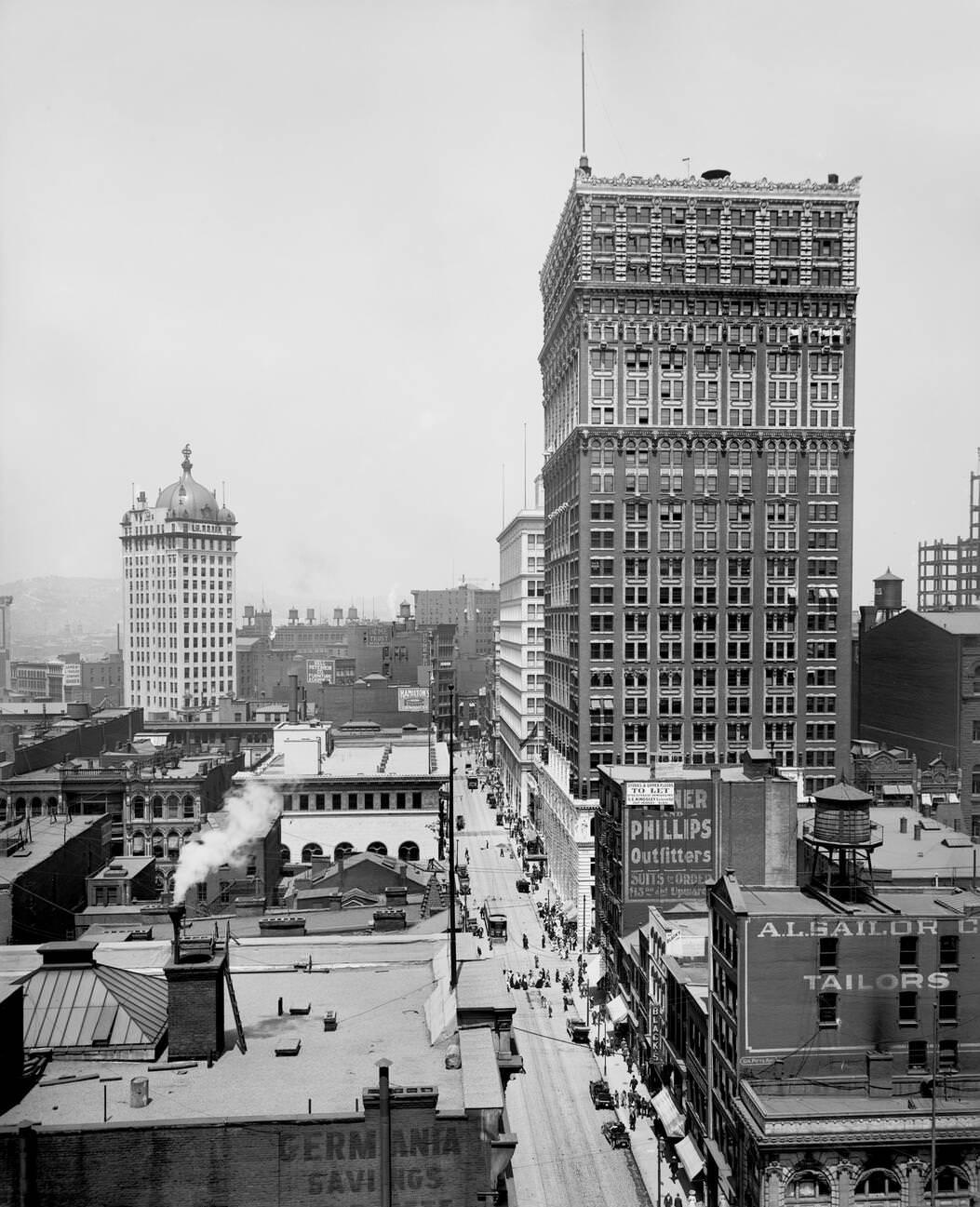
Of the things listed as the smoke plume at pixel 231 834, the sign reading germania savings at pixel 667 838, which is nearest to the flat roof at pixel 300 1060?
the smoke plume at pixel 231 834

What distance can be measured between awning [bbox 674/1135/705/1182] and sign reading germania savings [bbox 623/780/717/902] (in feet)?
64.1

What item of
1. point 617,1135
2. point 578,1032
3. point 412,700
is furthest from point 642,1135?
point 412,700

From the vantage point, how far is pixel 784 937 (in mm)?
40500

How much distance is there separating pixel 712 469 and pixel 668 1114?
178ft

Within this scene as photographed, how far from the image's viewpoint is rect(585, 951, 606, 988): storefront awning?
6800 centimetres

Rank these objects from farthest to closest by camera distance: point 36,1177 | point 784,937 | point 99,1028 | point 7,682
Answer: point 7,682 → point 784,937 → point 99,1028 → point 36,1177

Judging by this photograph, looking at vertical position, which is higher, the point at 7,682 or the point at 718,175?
the point at 718,175

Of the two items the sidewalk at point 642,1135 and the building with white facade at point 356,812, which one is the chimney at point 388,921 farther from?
the building with white facade at point 356,812

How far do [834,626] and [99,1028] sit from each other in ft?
237

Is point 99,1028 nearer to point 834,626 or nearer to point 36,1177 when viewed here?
point 36,1177

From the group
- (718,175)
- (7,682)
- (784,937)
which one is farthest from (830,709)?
(7,682)

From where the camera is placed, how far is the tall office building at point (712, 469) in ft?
289

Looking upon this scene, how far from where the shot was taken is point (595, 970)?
2677 inches

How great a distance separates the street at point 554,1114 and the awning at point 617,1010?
8.42 ft
